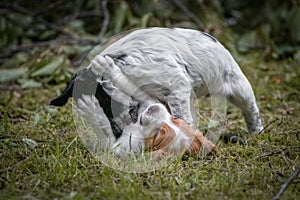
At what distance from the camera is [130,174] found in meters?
3.43

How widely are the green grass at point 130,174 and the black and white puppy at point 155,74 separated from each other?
438 mm

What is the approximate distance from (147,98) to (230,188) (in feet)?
3.40

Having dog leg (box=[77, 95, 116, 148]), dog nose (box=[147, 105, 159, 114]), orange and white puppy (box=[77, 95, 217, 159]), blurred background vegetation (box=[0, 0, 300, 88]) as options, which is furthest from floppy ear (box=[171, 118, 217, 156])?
blurred background vegetation (box=[0, 0, 300, 88])

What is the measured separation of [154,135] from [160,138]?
0.18 feet

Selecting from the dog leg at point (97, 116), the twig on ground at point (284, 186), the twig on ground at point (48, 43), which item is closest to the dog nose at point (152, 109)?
the dog leg at point (97, 116)

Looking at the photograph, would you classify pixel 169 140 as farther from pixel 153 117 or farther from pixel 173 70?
pixel 173 70

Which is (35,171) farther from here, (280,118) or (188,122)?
(280,118)

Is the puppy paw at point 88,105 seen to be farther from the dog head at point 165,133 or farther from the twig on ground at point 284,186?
the twig on ground at point 284,186

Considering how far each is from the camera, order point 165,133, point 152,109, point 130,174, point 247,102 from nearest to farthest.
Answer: point 130,174, point 165,133, point 152,109, point 247,102

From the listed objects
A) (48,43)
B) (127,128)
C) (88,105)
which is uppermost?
(88,105)

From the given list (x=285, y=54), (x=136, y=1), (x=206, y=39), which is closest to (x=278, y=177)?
(x=206, y=39)

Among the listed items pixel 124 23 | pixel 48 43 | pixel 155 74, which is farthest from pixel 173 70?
pixel 124 23

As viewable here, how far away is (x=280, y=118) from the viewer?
5.27 metres

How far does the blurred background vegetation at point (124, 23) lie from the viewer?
766cm
